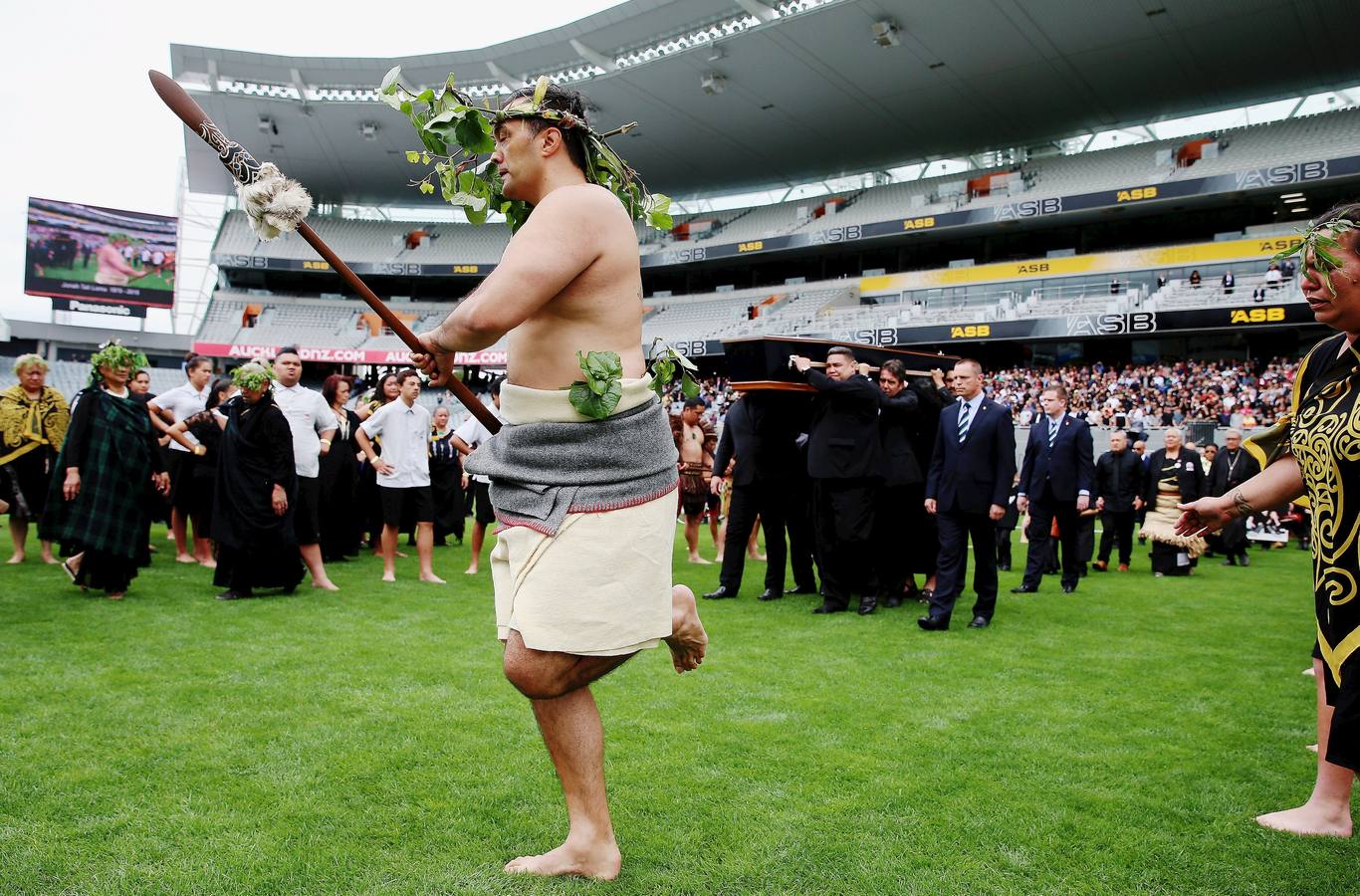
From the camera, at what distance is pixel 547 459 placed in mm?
2305

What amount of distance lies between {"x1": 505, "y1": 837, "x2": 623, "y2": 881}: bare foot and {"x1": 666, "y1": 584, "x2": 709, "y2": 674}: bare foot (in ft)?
1.88

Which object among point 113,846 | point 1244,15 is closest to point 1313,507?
point 113,846

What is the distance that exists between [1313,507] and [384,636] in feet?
→ 16.2

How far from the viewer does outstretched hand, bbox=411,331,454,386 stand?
2.15 meters

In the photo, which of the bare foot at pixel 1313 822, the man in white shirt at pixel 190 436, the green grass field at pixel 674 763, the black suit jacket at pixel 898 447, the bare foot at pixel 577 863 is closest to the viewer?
the bare foot at pixel 577 863

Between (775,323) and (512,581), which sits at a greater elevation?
(775,323)

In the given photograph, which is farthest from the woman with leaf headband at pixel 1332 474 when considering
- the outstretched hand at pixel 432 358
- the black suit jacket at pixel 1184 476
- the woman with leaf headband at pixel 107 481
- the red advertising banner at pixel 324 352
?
the red advertising banner at pixel 324 352

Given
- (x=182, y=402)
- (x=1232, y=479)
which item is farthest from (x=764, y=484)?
(x=1232, y=479)

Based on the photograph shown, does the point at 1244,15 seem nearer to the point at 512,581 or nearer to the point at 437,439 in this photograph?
the point at 437,439

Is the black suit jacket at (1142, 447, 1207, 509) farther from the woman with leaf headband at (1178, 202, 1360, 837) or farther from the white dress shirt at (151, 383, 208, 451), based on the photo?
the white dress shirt at (151, 383, 208, 451)

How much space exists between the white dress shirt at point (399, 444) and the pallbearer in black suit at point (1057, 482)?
593 centimetres

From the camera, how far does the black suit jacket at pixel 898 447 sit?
25.0ft

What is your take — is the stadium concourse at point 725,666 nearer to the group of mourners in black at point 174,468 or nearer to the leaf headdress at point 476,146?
the group of mourners in black at point 174,468

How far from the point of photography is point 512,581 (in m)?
2.31
